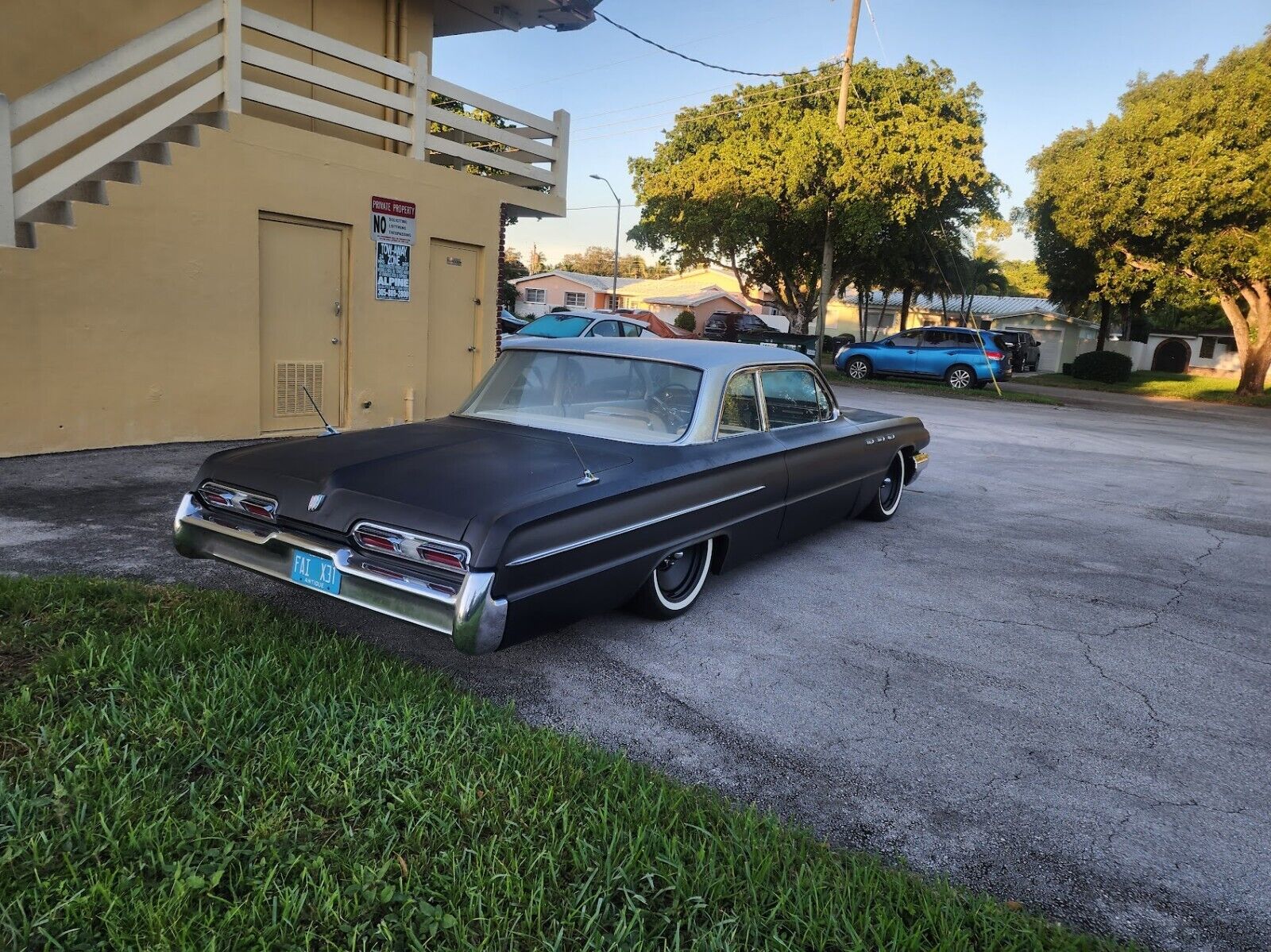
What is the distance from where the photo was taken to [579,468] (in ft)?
12.8

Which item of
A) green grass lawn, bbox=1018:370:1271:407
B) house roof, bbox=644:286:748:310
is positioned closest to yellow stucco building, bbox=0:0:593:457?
green grass lawn, bbox=1018:370:1271:407

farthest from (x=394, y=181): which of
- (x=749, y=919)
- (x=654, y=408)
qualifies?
(x=749, y=919)

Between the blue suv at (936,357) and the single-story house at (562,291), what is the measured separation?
3997 centimetres

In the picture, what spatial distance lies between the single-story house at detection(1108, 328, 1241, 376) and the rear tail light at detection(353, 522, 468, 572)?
48797 mm

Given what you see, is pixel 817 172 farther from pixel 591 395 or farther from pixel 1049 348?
pixel 1049 348

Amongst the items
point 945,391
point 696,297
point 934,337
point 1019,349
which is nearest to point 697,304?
point 696,297

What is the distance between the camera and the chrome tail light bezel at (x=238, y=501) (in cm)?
372

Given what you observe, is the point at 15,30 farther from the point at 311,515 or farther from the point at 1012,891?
the point at 1012,891

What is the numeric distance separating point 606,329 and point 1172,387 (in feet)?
79.2

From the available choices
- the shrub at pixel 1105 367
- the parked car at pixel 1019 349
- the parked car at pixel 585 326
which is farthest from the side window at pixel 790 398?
the parked car at pixel 1019 349

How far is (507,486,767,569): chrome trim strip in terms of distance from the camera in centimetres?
334

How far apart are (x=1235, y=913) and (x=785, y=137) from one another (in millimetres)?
25823

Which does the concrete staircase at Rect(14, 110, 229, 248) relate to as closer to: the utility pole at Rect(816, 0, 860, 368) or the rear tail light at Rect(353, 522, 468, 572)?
the rear tail light at Rect(353, 522, 468, 572)

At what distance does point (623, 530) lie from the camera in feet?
12.5
